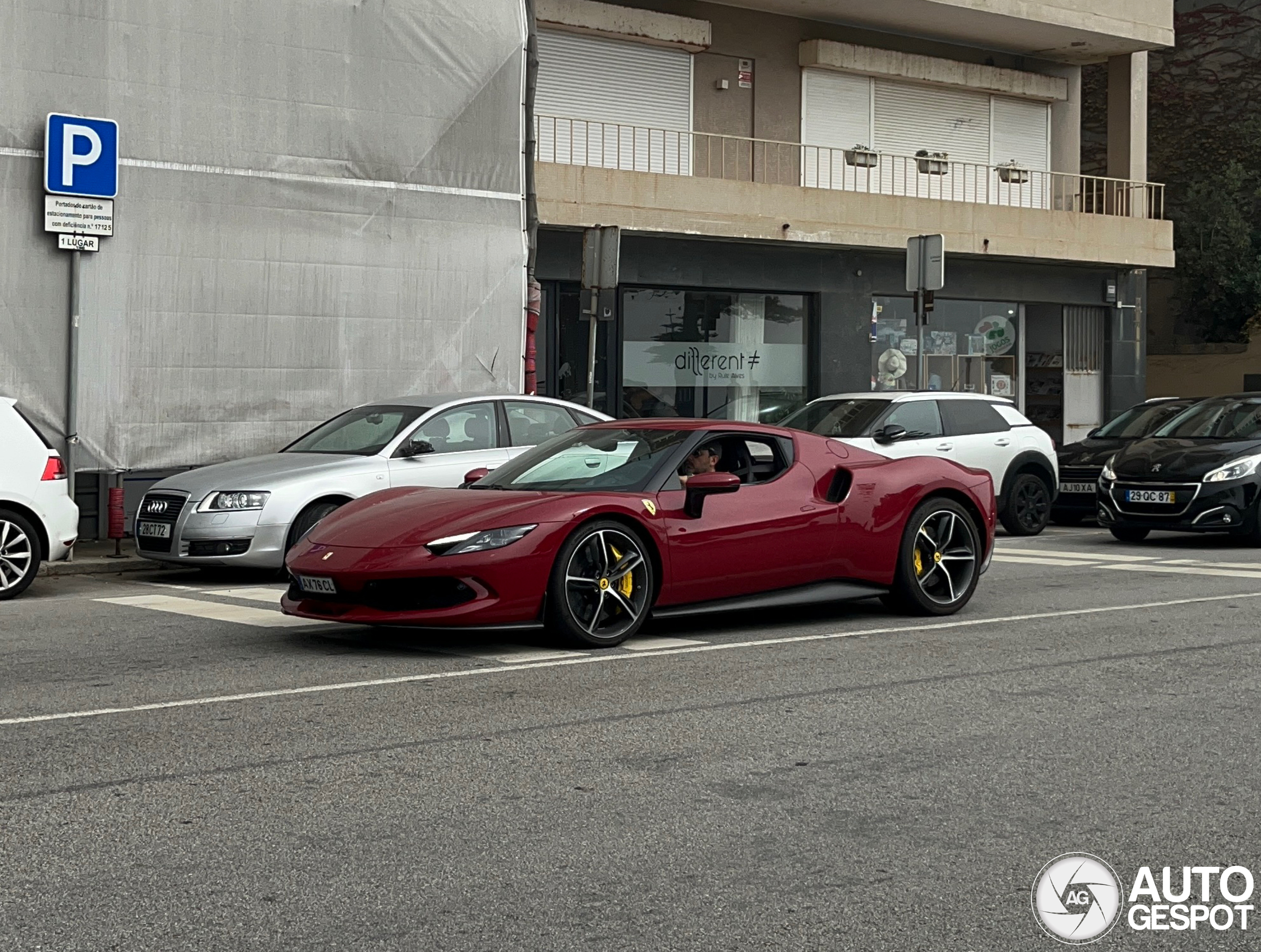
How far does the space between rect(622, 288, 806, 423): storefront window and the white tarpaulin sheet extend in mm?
6310

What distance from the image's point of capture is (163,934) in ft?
Answer: 13.1

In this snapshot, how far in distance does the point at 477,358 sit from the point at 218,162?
124 inches

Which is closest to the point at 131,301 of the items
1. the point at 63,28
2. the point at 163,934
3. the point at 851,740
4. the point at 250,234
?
the point at 250,234

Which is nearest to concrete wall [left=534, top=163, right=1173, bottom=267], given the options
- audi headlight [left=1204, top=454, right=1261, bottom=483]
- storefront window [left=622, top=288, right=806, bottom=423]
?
storefront window [left=622, top=288, right=806, bottom=423]

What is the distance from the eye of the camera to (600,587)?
27.9 feet

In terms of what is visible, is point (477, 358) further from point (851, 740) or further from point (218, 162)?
point (851, 740)

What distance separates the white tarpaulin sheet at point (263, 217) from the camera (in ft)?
46.9

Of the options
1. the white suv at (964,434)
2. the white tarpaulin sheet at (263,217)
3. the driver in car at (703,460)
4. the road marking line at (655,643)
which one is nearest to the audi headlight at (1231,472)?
the white suv at (964,434)

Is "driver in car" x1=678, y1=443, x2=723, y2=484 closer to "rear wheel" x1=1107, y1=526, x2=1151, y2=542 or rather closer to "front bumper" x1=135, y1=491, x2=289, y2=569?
"front bumper" x1=135, y1=491, x2=289, y2=569

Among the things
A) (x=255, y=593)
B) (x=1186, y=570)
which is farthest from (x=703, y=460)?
(x=1186, y=570)

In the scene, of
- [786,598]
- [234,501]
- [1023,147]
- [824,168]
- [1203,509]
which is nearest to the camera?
[786,598]

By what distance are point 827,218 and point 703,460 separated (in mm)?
14706

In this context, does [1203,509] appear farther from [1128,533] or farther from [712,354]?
[712,354]

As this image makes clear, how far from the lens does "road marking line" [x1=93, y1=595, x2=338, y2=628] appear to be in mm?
9742
